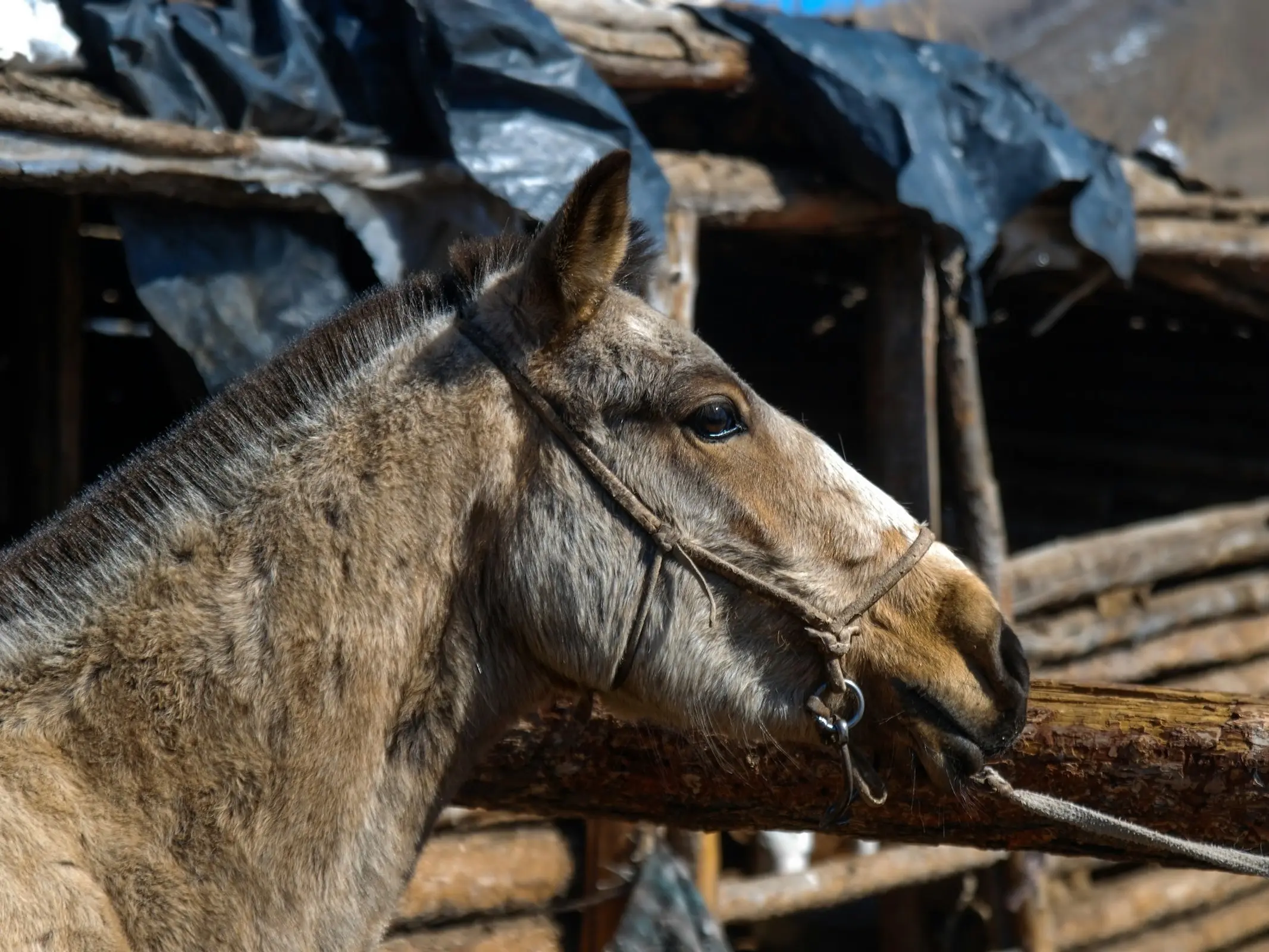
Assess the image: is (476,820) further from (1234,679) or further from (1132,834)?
(1234,679)

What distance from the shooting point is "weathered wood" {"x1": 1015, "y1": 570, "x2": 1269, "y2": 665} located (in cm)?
529

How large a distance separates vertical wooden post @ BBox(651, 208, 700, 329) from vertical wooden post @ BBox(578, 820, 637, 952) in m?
1.72

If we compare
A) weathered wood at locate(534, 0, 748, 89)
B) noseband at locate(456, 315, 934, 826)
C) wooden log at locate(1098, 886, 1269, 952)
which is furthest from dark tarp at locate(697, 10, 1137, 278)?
wooden log at locate(1098, 886, 1269, 952)

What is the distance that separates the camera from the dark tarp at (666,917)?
3.80 metres

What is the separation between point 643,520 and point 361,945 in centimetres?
79

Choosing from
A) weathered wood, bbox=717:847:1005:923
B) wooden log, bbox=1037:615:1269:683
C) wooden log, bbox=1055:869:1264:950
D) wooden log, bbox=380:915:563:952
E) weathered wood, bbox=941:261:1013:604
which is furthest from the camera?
wooden log, bbox=1055:869:1264:950

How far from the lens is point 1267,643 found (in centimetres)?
632

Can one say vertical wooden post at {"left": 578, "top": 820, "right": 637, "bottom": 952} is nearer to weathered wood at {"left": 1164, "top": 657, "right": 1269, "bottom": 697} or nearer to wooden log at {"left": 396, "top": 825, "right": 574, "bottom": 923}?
wooden log at {"left": 396, "top": 825, "right": 574, "bottom": 923}

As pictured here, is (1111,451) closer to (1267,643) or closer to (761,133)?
(1267,643)

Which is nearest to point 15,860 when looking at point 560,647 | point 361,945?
point 361,945

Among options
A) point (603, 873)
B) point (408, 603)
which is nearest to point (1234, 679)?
point (603, 873)

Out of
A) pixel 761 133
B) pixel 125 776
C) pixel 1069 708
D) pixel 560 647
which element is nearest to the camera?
pixel 125 776

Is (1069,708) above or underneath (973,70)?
underneath

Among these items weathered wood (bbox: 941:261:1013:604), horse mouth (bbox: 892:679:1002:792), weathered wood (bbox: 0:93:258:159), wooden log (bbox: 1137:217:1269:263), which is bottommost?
weathered wood (bbox: 941:261:1013:604)
